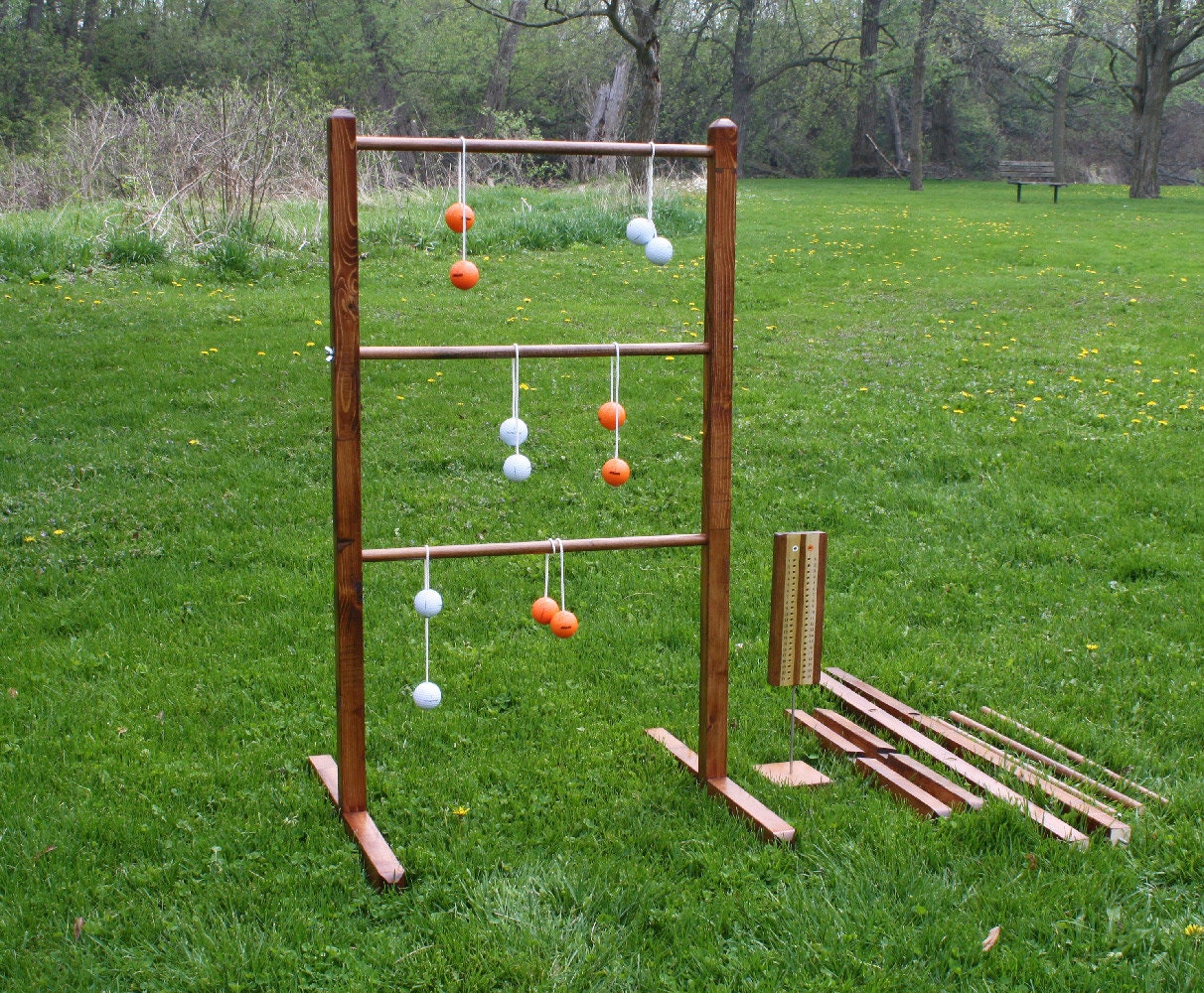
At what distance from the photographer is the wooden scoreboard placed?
11.1 feet

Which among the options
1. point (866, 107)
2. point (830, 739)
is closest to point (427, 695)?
point (830, 739)

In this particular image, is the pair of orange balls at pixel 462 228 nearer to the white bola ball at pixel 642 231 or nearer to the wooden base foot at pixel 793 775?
the white bola ball at pixel 642 231

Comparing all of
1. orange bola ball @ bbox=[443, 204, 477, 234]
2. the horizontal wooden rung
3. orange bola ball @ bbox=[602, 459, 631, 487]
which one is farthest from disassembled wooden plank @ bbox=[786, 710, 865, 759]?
orange bola ball @ bbox=[443, 204, 477, 234]

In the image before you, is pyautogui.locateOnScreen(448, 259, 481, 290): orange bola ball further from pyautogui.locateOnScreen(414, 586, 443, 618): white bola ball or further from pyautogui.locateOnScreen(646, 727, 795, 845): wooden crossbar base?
pyautogui.locateOnScreen(646, 727, 795, 845): wooden crossbar base

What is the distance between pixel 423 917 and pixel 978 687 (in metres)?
2.26

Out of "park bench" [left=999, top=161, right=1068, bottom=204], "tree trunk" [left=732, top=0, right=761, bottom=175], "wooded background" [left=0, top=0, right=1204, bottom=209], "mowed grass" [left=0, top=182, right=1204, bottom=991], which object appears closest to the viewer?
"mowed grass" [left=0, top=182, right=1204, bottom=991]

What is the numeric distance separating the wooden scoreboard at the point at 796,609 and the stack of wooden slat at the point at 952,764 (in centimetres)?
14

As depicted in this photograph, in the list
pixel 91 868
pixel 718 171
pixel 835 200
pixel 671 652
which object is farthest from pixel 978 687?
pixel 835 200

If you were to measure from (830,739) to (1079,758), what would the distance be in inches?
30.4

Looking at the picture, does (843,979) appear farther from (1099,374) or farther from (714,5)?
(714,5)

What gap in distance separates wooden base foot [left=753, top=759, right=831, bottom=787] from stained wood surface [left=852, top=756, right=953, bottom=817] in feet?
0.48

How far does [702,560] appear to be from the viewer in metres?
3.32

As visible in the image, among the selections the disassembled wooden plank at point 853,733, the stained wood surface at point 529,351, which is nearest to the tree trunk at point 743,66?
the disassembled wooden plank at point 853,733

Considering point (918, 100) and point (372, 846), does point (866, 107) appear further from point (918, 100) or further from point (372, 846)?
point (372, 846)
